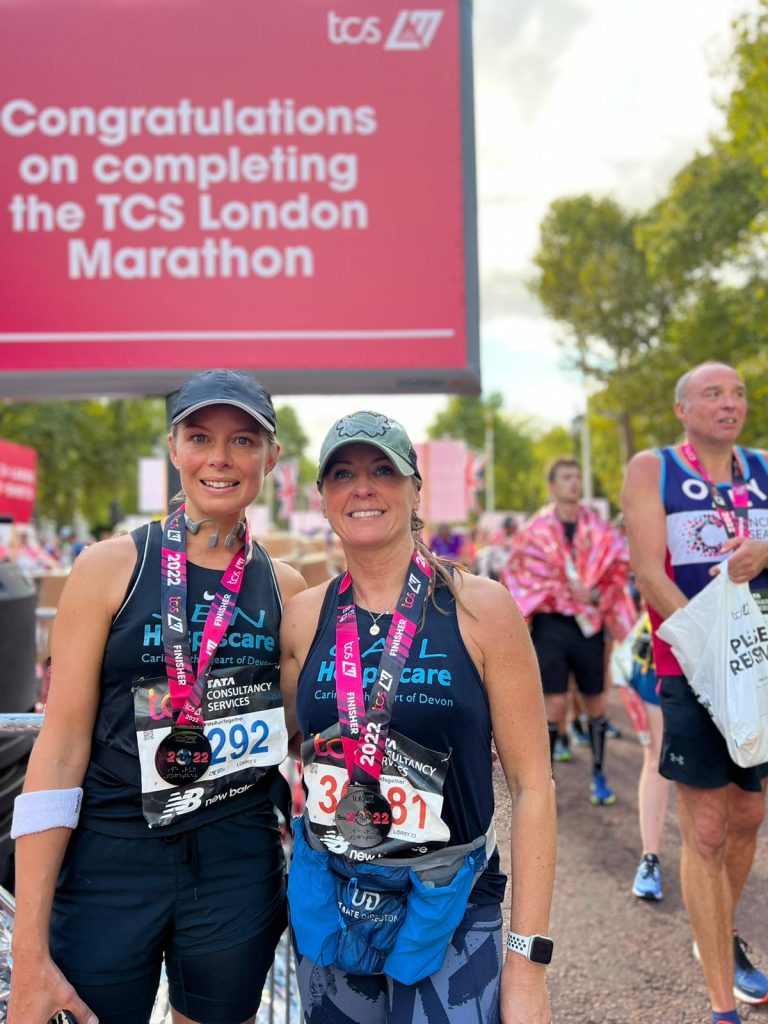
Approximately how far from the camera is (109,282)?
2.70 metres

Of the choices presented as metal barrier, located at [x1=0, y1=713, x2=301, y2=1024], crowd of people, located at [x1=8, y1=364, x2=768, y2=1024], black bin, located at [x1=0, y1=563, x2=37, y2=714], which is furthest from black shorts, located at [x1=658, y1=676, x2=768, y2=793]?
black bin, located at [x1=0, y1=563, x2=37, y2=714]

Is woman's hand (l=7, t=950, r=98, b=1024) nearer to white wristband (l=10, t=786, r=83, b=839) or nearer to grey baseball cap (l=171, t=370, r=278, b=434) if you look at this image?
white wristband (l=10, t=786, r=83, b=839)

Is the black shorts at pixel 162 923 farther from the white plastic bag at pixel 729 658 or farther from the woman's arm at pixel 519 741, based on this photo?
the white plastic bag at pixel 729 658

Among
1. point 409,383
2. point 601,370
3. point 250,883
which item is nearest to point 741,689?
point 409,383

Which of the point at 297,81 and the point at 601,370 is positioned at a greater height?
the point at 601,370

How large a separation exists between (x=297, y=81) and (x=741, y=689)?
252cm

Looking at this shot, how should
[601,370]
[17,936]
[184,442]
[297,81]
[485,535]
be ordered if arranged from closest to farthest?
[17,936] → [184,442] → [297,81] → [485,535] → [601,370]

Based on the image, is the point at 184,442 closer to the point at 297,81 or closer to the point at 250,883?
the point at 250,883

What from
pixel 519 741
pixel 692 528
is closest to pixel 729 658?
pixel 692 528

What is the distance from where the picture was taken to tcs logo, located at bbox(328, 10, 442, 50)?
264cm

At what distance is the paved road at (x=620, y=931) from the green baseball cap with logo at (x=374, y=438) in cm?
80

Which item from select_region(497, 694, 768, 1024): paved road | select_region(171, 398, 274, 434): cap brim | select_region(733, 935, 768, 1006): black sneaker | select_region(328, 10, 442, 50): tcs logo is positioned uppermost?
select_region(328, 10, 442, 50): tcs logo

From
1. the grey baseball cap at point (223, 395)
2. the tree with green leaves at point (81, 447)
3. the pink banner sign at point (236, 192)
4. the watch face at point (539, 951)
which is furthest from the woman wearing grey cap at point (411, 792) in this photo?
the tree with green leaves at point (81, 447)

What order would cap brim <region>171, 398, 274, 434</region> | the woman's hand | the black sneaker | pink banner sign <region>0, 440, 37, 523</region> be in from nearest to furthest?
the woman's hand < cap brim <region>171, 398, 274, 434</region> < the black sneaker < pink banner sign <region>0, 440, 37, 523</region>
